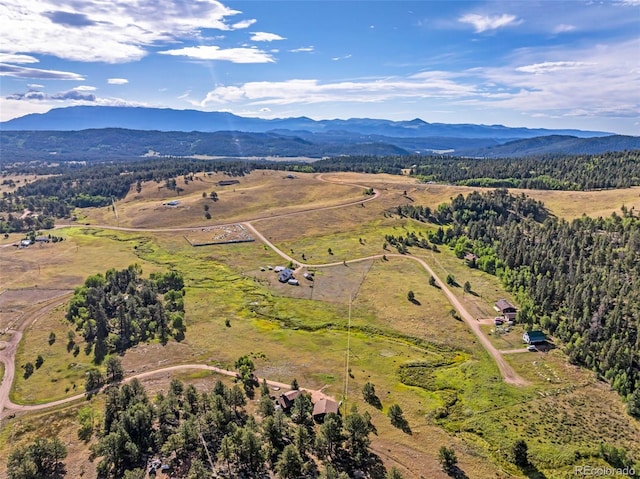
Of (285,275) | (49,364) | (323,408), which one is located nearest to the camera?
(323,408)

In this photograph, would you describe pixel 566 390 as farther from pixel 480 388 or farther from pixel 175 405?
pixel 175 405

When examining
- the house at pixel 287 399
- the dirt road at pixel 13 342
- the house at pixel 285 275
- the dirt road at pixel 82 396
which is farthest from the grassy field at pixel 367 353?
the house at pixel 287 399

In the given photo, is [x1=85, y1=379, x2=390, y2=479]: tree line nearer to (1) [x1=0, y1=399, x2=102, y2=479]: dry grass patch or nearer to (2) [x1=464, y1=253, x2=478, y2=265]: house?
(1) [x1=0, y1=399, x2=102, y2=479]: dry grass patch

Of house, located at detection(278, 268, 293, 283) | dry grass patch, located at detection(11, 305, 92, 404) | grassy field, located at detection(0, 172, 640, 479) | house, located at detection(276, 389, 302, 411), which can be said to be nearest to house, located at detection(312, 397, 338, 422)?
house, located at detection(276, 389, 302, 411)

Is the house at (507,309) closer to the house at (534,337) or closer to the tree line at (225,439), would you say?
the house at (534,337)

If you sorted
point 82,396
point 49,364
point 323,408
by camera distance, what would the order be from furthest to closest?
point 49,364 → point 82,396 → point 323,408

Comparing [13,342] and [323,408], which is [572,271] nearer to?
[323,408]

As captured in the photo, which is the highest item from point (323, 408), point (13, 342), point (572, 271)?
point (572, 271)

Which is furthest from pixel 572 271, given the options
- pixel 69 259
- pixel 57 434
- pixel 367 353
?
pixel 69 259
